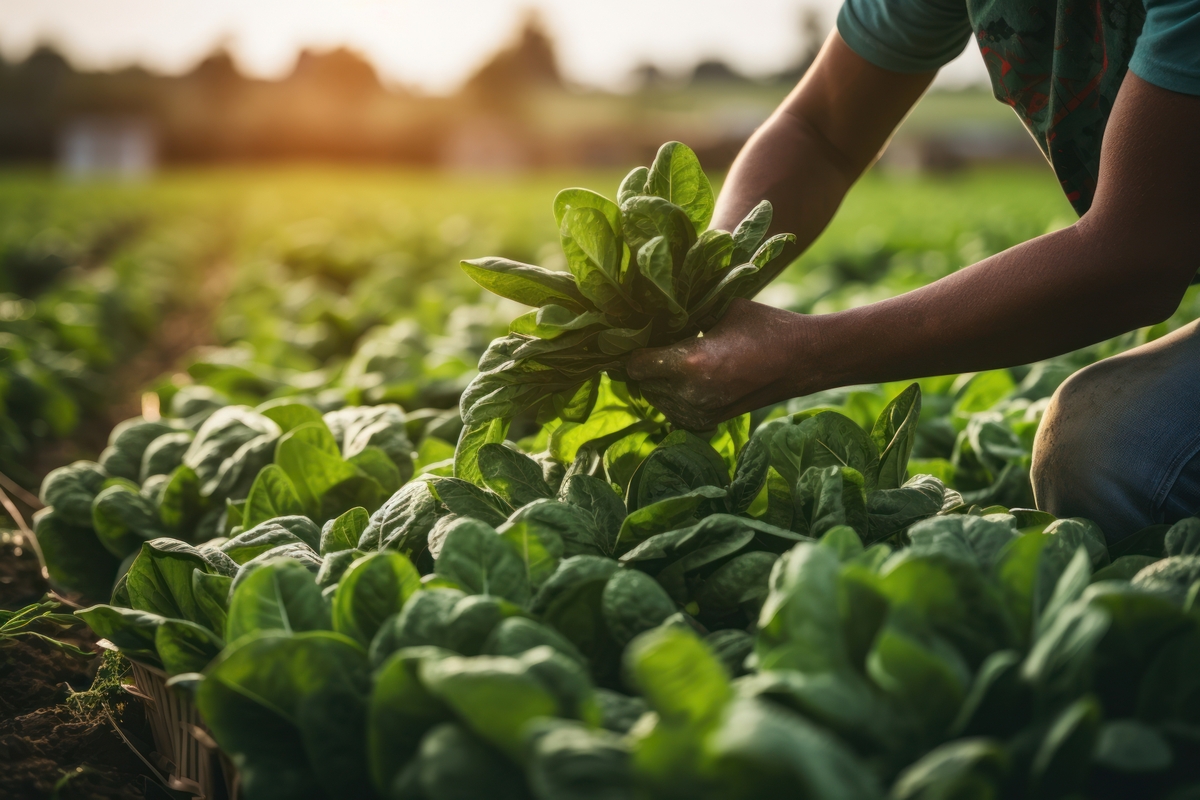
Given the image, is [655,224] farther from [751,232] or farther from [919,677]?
[919,677]

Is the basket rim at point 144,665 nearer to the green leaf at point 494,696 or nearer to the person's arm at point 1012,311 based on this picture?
the green leaf at point 494,696

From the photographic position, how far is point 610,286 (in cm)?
161

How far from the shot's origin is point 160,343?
690 cm

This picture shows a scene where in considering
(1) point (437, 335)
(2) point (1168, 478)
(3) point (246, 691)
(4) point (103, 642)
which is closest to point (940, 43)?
(2) point (1168, 478)

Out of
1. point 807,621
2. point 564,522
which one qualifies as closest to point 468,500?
point 564,522

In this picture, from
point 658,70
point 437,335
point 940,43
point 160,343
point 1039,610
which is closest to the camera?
point 1039,610

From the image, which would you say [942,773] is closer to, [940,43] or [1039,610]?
[1039,610]

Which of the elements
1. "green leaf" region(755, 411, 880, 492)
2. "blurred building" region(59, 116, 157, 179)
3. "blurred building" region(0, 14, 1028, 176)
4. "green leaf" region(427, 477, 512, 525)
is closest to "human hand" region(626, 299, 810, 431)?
"green leaf" region(755, 411, 880, 492)

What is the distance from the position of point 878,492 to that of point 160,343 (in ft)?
21.3

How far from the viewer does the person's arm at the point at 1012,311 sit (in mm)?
1429

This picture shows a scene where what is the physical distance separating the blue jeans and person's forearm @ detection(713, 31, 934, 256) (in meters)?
0.72

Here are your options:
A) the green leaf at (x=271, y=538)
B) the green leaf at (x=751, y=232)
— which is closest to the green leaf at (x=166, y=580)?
the green leaf at (x=271, y=538)

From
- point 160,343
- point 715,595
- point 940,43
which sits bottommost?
point 160,343

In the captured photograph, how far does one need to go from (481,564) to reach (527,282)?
52 cm
